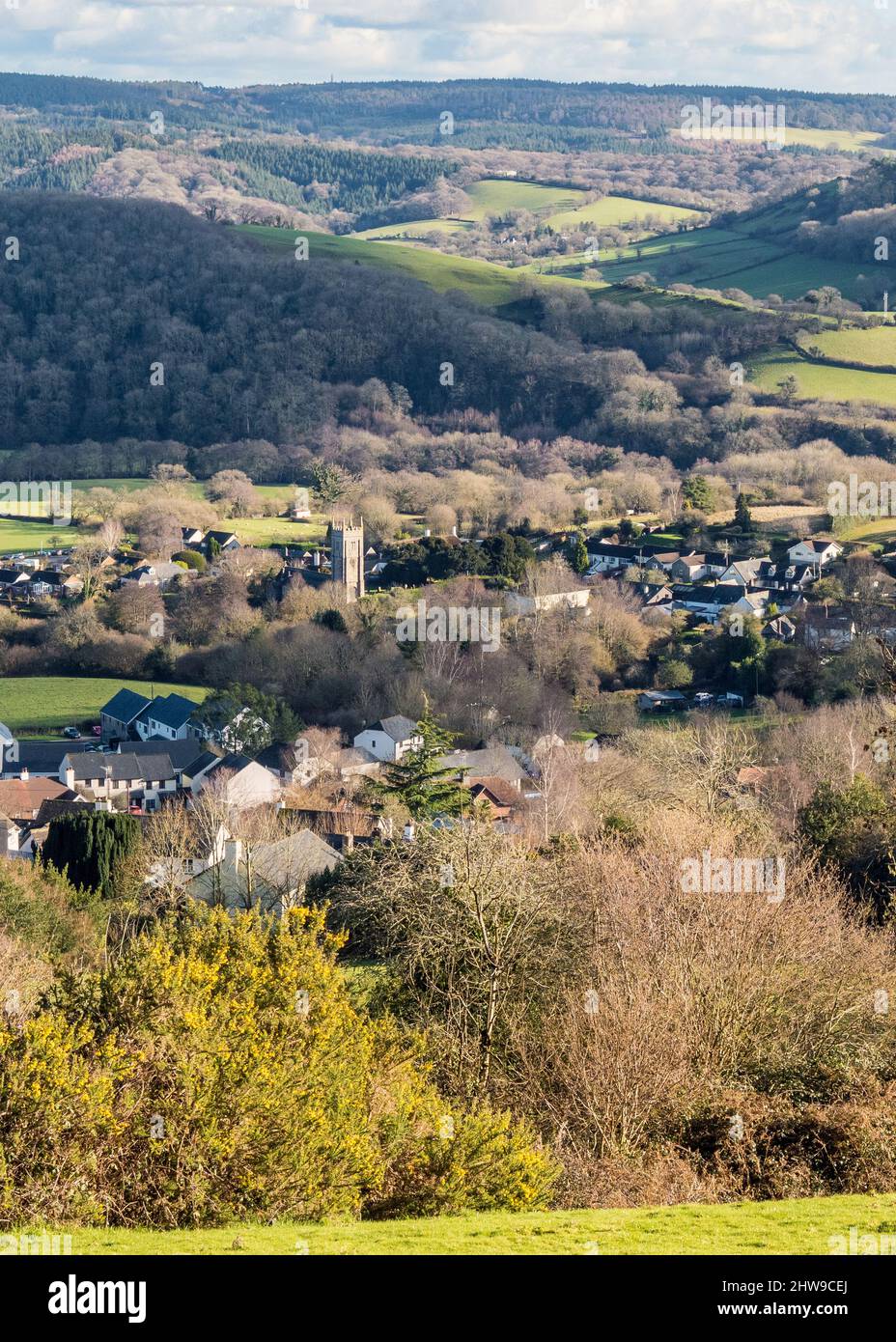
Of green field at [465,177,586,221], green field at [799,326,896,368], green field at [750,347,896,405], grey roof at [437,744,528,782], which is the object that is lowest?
grey roof at [437,744,528,782]

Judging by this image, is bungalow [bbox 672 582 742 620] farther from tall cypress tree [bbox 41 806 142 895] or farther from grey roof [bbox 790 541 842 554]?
tall cypress tree [bbox 41 806 142 895]

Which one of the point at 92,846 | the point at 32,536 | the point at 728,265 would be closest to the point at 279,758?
the point at 92,846

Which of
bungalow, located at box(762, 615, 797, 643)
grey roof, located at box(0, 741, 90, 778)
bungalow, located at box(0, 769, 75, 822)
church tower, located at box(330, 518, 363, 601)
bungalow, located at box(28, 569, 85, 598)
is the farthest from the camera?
bungalow, located at box(28, 569, 85, 598)

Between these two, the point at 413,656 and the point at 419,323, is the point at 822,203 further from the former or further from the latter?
the point at 413,656

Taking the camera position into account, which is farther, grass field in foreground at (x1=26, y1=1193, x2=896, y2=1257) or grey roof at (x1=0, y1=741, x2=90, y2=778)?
grey roof at (x1=0, y1=741, x2=90, y2=778)

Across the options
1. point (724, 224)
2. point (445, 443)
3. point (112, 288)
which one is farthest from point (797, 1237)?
point (724, 224)

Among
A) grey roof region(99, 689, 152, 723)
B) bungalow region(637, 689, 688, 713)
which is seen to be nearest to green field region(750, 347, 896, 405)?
bungalow region(637, 689, 688, 713)

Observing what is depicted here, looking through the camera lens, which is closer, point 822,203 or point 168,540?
point 168,540
